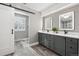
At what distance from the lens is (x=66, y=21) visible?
2785 mm

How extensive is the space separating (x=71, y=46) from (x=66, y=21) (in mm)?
1231

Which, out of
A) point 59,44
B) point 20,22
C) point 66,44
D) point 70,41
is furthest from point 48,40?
point 20,22

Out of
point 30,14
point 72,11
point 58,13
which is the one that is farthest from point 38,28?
point 72,11

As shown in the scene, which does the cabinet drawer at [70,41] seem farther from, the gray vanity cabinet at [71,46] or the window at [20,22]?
the window at [20,22]

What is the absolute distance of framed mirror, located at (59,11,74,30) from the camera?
2518 millimetres

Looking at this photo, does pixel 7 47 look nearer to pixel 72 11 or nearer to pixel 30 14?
pixel 30 14

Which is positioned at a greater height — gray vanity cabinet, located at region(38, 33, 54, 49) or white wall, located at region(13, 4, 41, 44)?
white wall, located at region(13, 4, 41, 44)

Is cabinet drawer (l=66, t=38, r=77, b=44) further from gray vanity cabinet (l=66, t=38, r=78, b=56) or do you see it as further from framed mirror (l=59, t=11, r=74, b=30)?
framed mirror (l=59, t=11, r=74, b=30)

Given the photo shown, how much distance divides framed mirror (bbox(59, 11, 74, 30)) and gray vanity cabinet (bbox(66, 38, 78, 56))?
30.1 inches

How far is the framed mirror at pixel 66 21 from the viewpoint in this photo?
252cm

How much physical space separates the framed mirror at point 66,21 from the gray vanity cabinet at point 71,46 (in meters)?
0.77

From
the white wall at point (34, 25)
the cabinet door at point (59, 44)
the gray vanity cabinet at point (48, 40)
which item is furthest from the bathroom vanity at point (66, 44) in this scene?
the white wall at point (34, 25)

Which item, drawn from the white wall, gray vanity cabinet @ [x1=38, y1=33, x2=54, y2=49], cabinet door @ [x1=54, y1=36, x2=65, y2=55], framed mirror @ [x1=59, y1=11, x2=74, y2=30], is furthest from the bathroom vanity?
the white wall

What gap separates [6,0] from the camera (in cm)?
49
